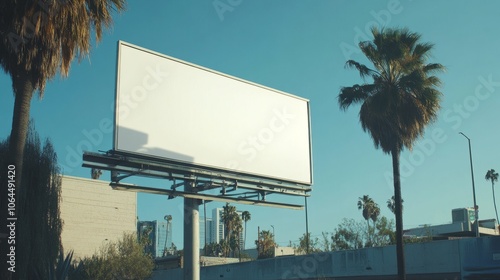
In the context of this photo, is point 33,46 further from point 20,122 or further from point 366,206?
point 366,206

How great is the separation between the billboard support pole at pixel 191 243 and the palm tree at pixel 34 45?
30.7 feet

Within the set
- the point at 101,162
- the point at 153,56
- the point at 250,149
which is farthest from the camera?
the point at 250,149

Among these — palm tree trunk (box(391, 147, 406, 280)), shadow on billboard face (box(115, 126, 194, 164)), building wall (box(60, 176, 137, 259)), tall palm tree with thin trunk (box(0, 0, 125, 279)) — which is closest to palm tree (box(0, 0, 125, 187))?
tall palm tree with thin trunk (box(0, 0, 125, 279))

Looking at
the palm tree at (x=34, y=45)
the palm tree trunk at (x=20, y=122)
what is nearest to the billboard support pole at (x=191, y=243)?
the palm tree at (x=34, y=45)

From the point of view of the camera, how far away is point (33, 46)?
43.8ft

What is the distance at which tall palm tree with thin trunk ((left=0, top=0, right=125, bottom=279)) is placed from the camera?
42.0ft

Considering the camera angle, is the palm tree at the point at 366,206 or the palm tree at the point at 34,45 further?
the palm tree at the point at 366,206

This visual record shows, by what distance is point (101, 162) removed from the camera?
19750 mm

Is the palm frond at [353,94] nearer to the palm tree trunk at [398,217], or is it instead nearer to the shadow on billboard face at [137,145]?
the palm tree trunk at [398,217]

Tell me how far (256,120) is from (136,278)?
55.3 feet

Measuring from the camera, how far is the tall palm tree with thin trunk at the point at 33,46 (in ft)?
42.0

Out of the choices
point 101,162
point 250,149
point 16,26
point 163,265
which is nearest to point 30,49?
point 16,26

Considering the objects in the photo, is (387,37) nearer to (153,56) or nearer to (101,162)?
(153,56)

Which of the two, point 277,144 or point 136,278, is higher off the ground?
point 277,144
